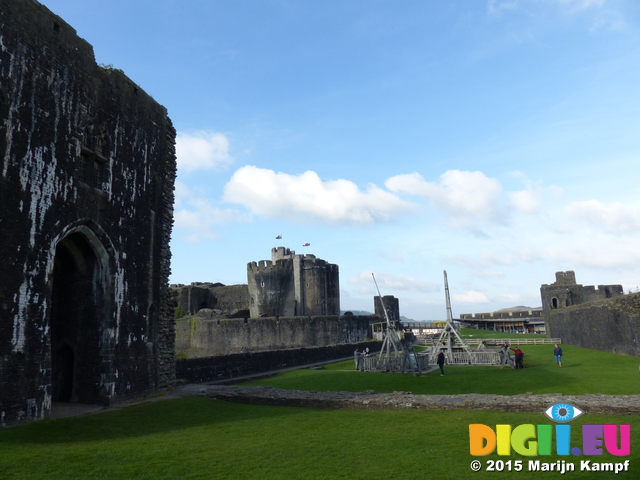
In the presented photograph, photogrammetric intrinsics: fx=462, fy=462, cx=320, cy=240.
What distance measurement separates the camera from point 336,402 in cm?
1303

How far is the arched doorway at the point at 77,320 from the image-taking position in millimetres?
14445

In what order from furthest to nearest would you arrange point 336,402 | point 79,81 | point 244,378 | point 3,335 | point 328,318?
point 328,318 → point 244,378 → point 79,81 → point 336,402 → point 3,335

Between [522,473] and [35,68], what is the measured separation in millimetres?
14194

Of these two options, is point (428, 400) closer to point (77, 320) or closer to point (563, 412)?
point (563, 412)

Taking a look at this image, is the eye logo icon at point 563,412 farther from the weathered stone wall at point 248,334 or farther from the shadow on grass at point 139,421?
the weathered stone wall at point 248,334

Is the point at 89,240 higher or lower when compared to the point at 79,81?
lower

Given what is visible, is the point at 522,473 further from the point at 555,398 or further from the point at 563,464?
the point at 555,398

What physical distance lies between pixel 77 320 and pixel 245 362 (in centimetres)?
1013

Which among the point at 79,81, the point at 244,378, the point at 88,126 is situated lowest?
the point at 244,378

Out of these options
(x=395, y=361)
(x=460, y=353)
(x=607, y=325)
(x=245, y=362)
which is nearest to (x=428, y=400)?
(x=395, y=361)

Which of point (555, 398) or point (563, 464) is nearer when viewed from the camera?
point (563, 464)

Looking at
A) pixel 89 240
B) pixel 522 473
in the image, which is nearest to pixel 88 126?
pixel 89 240

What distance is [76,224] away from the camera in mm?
13305

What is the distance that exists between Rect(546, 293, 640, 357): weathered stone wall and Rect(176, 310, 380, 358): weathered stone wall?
19.0 m
